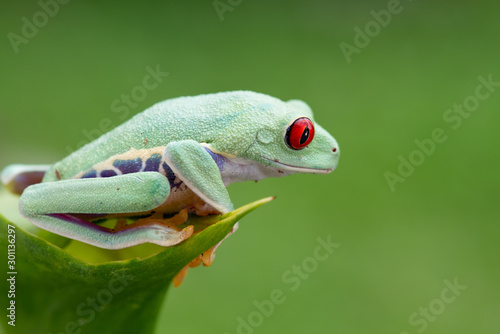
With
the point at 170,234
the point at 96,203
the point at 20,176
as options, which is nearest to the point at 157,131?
the point at 96,203

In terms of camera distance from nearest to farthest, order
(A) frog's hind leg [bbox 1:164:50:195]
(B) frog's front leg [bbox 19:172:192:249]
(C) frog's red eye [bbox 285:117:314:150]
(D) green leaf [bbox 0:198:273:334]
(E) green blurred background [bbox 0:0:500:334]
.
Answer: (D) green leaf [bbox 0:198:273:334], (B) frog's front leg [bbox 19:172:192:249], (C) frog's red eye [bbox 285:117:314:150], (A) frog's hind leg [bbox 1:164:50:195], (E) green blurred background [bbox 0:0:500:334]

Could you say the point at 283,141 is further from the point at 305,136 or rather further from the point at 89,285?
the point at 89,285

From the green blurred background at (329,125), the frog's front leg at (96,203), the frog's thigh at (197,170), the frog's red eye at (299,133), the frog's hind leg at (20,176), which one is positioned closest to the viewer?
the frog's front leg at (96,203)

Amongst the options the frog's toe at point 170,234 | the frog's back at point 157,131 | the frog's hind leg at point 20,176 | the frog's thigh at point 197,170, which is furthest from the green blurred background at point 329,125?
the frog's toe at point 170,234

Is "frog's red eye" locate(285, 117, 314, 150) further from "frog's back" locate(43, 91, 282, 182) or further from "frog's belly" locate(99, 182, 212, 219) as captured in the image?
"frog's belly" locate(99, 182, 212, 219)

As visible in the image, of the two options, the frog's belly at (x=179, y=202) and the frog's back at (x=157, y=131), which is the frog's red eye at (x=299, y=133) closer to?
the frog's back at (x=157, y=131)

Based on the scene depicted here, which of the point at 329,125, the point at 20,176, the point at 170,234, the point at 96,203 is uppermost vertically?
the point at 170,234

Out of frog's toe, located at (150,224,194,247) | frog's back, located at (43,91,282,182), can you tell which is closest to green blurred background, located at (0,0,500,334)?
frog's back, located at (43,91,282,182)

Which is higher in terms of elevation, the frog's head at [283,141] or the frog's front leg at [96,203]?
the frog's head at [283,141]
